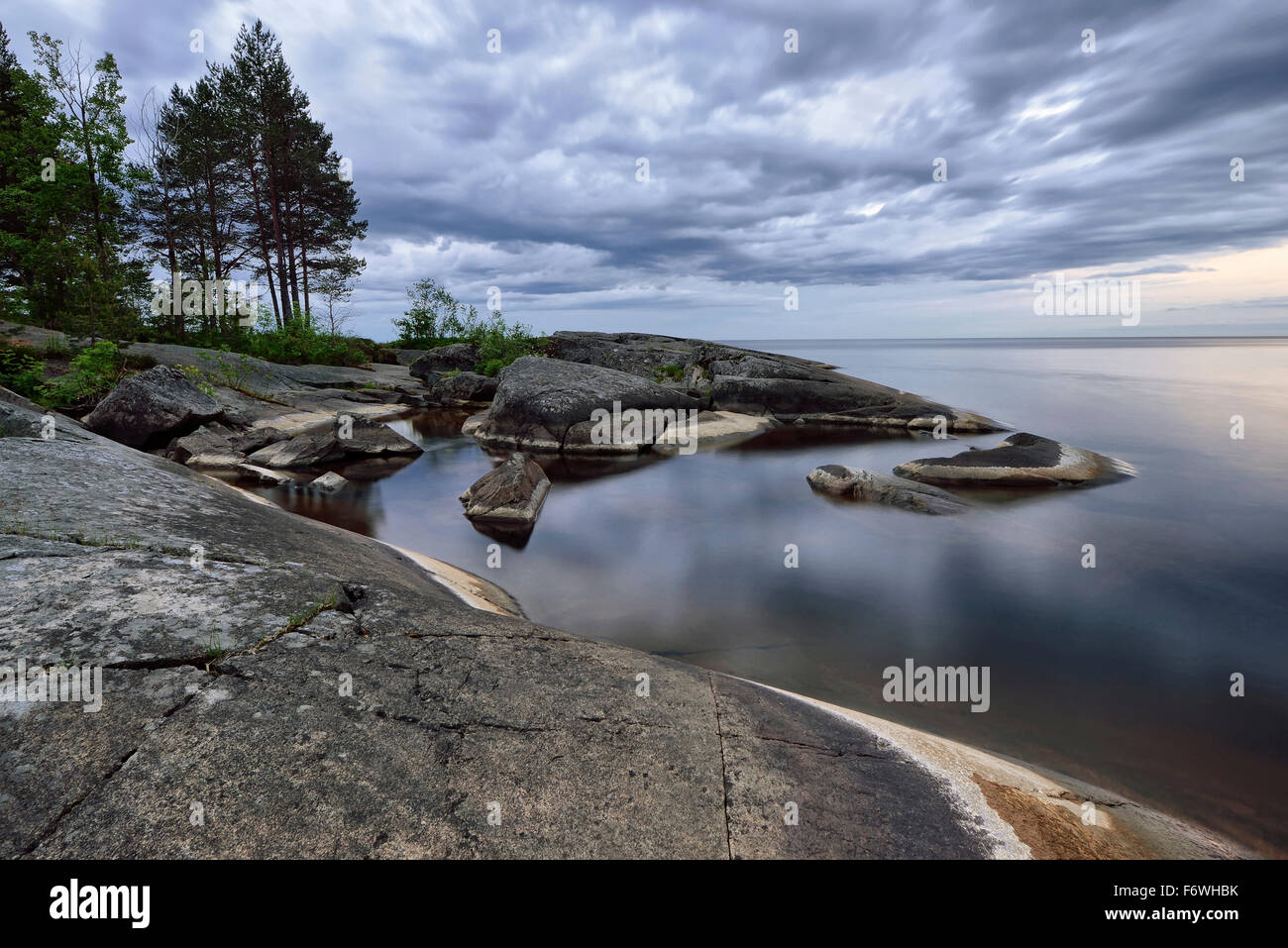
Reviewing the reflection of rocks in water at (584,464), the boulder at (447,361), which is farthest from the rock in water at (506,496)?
the boulder at (447,361)

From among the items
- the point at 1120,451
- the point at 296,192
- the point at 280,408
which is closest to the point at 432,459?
the point at 280,408

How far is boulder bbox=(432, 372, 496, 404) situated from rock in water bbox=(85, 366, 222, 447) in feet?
53.5

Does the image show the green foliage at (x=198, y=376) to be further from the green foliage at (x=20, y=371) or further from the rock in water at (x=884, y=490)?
the rock in water at (x=884, y=490)

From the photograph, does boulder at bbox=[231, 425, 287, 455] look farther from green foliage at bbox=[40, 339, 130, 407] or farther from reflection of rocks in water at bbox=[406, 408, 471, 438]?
reflection of rocks in water at bbox=[406, 408, 471, 438]

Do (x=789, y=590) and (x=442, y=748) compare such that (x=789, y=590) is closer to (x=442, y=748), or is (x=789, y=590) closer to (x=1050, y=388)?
(x=442, y=748)

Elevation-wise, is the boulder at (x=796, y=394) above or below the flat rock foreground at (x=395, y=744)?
above

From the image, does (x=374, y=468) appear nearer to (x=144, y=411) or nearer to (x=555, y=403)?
(x=144, y=411)

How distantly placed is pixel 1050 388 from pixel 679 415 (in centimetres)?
3030

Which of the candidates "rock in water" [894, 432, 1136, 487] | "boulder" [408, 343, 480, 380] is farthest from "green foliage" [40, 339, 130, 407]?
"rock in water" [894, 432, 1136, 487]

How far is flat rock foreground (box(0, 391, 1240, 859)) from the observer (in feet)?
9.50

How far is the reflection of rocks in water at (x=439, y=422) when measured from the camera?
83.8ft

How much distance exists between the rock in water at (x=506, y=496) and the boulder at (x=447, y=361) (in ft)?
95.2

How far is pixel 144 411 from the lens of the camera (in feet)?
55.2
